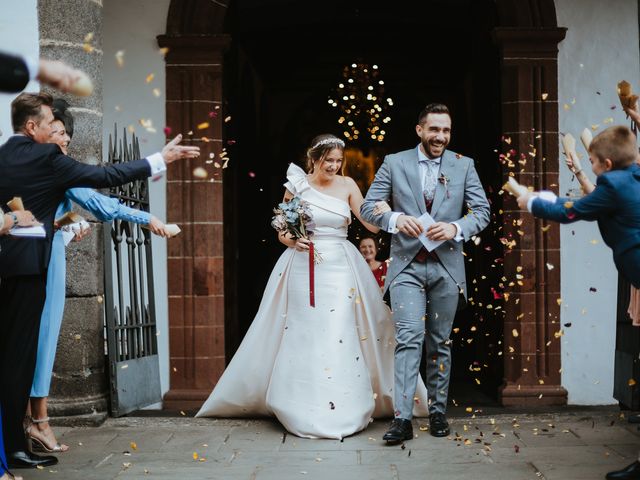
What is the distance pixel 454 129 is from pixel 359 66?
312 cm

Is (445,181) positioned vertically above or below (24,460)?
above

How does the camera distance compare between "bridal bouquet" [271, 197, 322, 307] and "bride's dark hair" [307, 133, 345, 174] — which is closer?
"bridal bouquet" [271, 197, 322, 307]

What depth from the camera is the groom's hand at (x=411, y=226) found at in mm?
5809

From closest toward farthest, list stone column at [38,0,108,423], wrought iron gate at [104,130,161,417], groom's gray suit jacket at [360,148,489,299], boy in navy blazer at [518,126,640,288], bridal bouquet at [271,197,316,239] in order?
boy in navy blazer at [518,126,640,288] → groom's gray suit jacket at [360,148,489,299] → bridal bouquet at [271,197,316,239] → stone column at [38,0,108,423] → wrought iron gate at [104,130,161,417]

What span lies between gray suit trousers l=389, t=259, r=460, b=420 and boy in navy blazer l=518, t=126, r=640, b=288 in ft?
4.88

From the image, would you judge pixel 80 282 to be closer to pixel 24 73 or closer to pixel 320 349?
pixel 320 349

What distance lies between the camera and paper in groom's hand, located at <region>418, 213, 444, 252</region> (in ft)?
19.4

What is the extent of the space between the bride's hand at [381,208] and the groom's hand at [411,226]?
175 millimetres

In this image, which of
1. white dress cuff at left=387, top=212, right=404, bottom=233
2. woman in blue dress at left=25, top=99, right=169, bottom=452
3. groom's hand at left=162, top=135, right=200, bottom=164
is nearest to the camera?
groom's hand at left=162, top=135, right=200, bottom=164

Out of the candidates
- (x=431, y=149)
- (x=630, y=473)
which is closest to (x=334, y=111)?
(x=431, y=149)

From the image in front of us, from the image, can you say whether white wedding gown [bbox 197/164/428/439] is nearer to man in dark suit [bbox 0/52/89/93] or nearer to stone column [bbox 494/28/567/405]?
stone column [bbox 494/28/567/405]

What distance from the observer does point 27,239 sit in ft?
16.7

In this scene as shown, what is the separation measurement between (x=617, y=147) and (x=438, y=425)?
7.66 feet

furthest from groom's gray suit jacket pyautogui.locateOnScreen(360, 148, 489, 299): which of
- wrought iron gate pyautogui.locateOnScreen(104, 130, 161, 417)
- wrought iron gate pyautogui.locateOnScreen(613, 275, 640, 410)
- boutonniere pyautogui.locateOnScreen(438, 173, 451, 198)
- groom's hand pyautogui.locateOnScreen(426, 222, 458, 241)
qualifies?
wrought iron gate pyautogui.locateOnScreen(104, 130, 161, 417)
